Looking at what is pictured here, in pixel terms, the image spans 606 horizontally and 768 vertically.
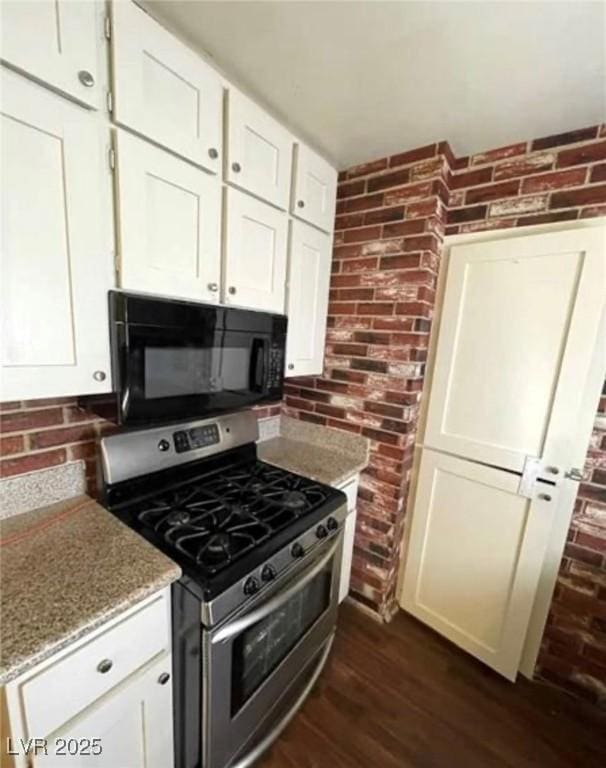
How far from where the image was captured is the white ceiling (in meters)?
0.92

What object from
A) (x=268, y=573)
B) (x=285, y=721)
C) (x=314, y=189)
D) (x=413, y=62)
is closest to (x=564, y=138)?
(x=413, y=62)

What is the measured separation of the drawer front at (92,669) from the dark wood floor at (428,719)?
2.63 ft

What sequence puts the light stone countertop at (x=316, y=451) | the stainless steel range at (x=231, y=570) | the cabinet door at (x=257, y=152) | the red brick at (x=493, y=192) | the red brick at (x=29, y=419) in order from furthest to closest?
the light stone countertop at (x=316, y=451)
the red brick at (x=493, y=192)
the cabinet door at (x=257, y=152)
the red brick at (x=29, y=419)
the stainless steel range at (x=231, y=570)

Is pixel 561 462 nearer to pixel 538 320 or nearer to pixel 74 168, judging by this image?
pixel 538 320

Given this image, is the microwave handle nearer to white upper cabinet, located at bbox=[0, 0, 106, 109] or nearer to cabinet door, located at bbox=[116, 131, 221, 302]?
cabinet door, located at bbox=[116, 131, 221, 302]

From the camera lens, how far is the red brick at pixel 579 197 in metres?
1.33

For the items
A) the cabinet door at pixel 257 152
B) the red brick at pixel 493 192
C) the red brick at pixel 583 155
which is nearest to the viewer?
the cabinet door at pixel 257 152

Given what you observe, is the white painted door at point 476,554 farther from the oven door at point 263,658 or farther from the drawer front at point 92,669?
the drawer front at point 92,669

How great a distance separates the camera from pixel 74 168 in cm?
86

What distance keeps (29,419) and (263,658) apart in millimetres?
1136

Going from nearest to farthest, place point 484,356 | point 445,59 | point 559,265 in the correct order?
point 445,59, point 559,265, point 484,356

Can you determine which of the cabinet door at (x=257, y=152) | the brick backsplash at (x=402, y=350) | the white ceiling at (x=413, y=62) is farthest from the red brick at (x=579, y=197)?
the cabinet door at (x=257, y=152)

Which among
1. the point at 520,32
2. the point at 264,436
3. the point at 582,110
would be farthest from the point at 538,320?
Result: the point at 264,436

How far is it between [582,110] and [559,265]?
540 mm
